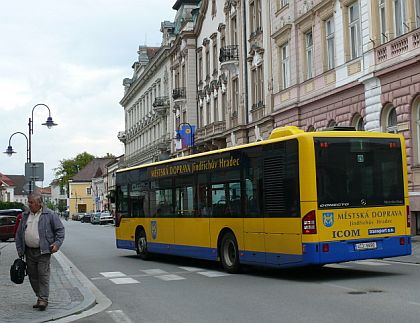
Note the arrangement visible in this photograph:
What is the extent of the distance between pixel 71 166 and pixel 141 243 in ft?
482

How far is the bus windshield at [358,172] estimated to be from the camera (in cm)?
1319

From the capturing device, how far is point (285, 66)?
35125 mm

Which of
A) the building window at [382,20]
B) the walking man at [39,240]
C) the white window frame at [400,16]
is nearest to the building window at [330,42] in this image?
the building window at [382,20]

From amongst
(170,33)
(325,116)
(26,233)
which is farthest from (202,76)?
(26,233)

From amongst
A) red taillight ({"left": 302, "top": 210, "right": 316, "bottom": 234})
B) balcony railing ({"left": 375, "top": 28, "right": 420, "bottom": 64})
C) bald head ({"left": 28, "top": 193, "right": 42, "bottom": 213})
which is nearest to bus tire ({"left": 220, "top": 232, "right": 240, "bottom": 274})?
red taillight ({"left": 302, "top": 210, "right": 316, "bottom": 234})

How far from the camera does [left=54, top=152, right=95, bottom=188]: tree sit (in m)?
163

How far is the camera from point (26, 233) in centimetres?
1041

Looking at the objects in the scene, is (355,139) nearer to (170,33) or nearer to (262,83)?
(262,83)

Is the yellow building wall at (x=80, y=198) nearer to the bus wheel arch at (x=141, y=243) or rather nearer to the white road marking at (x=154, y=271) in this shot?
the bus wheel arch at (x=141, y=243)

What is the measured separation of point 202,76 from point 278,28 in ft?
62.7

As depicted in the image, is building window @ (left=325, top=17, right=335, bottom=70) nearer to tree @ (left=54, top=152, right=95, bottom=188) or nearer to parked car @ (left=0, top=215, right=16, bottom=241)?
parked car @ (left=0, top=215, right=16, bottom=241)

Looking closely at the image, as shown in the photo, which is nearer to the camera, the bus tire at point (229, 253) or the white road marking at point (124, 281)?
the white road marking at point (124, 281)

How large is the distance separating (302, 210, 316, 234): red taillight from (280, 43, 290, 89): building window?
22366mm

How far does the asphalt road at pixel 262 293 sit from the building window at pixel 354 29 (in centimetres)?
1231
